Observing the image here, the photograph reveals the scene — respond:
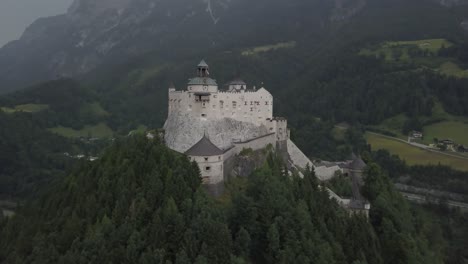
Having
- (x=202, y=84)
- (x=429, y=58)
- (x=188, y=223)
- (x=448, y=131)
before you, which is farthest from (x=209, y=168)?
(x=429, y=58)

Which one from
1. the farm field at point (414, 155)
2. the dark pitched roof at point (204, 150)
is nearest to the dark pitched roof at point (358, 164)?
the dark pitched roof at point (204, 150)

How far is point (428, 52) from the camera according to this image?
190375 mm

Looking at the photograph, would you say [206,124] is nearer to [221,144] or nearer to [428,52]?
[221,144]

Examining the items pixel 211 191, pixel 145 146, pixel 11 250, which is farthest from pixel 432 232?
pixel 11 250

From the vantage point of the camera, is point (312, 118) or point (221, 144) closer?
point (221, 144)

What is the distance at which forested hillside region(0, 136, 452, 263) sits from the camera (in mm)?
52250

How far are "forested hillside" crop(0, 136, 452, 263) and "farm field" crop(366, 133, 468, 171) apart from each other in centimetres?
5513

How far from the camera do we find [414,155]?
12938 cm

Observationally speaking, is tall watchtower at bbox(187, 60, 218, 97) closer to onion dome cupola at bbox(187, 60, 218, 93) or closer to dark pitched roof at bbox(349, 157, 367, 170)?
onion dome cupola at bbox(187, 60, 218, 93)

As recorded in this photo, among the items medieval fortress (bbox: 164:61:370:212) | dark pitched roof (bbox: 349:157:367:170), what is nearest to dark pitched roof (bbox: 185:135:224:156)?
medieval fortress (bbox: 164:61:370:212)

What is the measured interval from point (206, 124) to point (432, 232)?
1771 inches

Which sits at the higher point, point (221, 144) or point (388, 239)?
point (221, 144)

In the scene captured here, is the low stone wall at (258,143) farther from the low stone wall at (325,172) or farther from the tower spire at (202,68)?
the tower spire at (202,68)

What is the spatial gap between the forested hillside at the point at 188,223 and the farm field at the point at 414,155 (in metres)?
55.1
